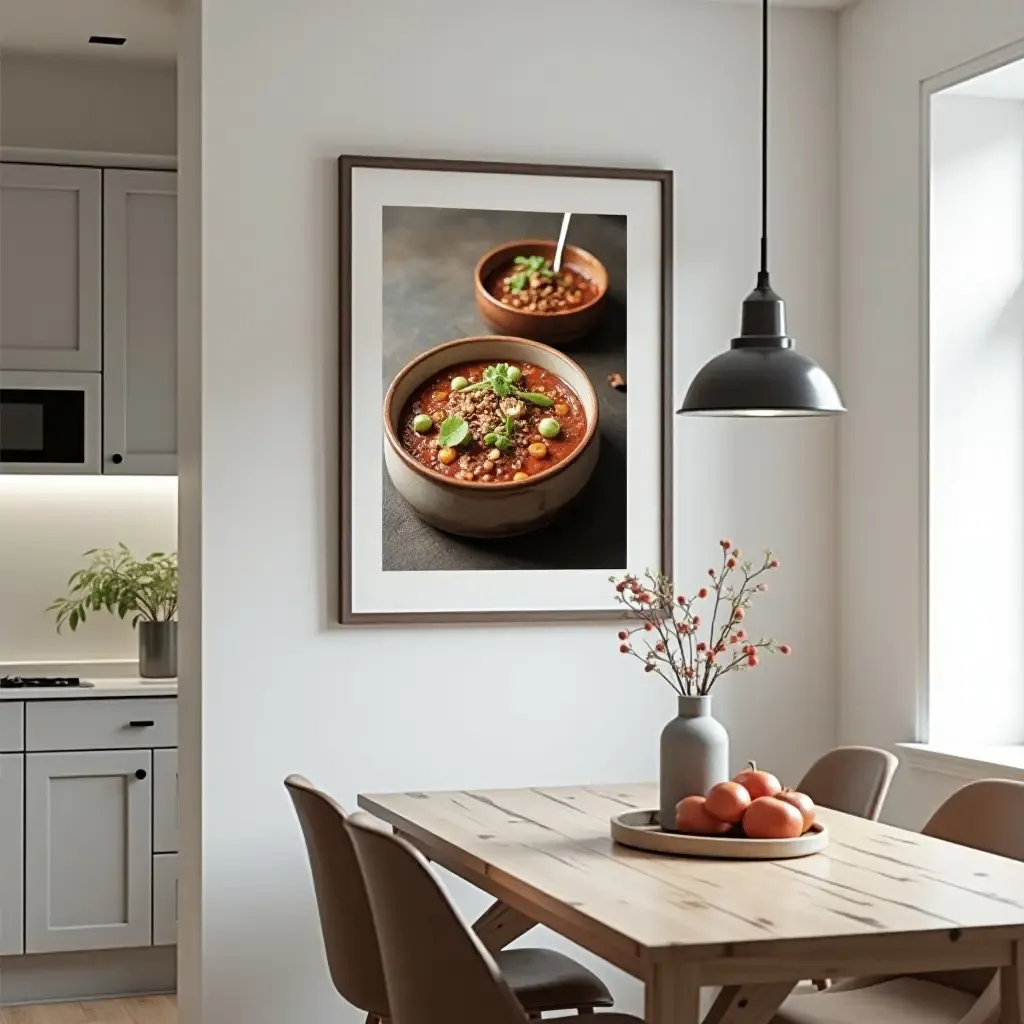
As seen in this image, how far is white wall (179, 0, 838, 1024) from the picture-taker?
13.7 feet

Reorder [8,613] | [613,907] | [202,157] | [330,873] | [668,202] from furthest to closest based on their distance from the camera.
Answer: [8,613], [668,202], [202,157], [330,873], [613,907]

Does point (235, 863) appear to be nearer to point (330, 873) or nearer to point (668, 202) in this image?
point (330, 873)

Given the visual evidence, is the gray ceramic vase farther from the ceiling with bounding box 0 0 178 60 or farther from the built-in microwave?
the built-in microwave

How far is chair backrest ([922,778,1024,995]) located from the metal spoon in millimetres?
1680

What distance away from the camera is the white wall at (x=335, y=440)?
417 centimetres

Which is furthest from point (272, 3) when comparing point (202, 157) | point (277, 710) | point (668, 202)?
point (277, 710)

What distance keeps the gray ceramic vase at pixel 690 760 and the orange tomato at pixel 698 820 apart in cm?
11

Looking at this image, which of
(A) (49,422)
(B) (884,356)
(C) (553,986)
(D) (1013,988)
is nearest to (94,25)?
(A) (49,422)

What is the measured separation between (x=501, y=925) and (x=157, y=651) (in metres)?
2.16

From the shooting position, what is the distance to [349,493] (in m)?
4.24

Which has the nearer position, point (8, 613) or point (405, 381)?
point (405, 381)

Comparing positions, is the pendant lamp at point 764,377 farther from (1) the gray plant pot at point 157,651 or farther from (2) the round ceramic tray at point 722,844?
(1) the gray plant pot at point 157,651

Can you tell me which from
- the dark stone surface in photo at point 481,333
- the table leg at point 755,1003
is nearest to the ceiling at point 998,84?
the dark stone surface in photo at point 481,333

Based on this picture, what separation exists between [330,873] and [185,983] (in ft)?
4.08
